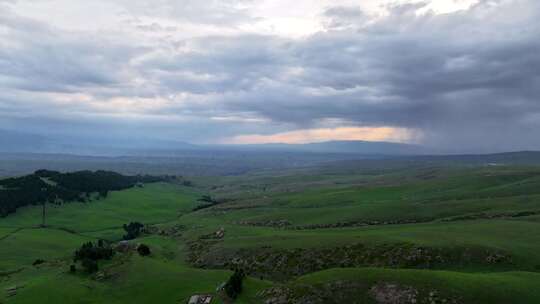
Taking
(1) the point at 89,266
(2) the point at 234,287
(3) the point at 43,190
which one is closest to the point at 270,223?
(1) the point at 89,266

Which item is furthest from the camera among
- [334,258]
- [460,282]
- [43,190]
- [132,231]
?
[43,190]

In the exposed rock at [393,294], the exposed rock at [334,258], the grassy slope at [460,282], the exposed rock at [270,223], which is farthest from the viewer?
the exposed rock at [270,223]

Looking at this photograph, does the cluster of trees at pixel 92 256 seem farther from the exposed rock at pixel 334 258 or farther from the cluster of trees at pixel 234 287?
the cluster of trees at pixel 234 287

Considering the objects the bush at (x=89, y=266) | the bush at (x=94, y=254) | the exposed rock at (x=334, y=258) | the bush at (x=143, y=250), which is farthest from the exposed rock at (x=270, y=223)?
the bush at (x=89, y=266)

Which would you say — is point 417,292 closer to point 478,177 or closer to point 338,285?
point 338,285

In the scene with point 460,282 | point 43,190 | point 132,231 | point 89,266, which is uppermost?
point 460,282

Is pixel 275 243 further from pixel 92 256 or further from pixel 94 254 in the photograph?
pixel 92 256
